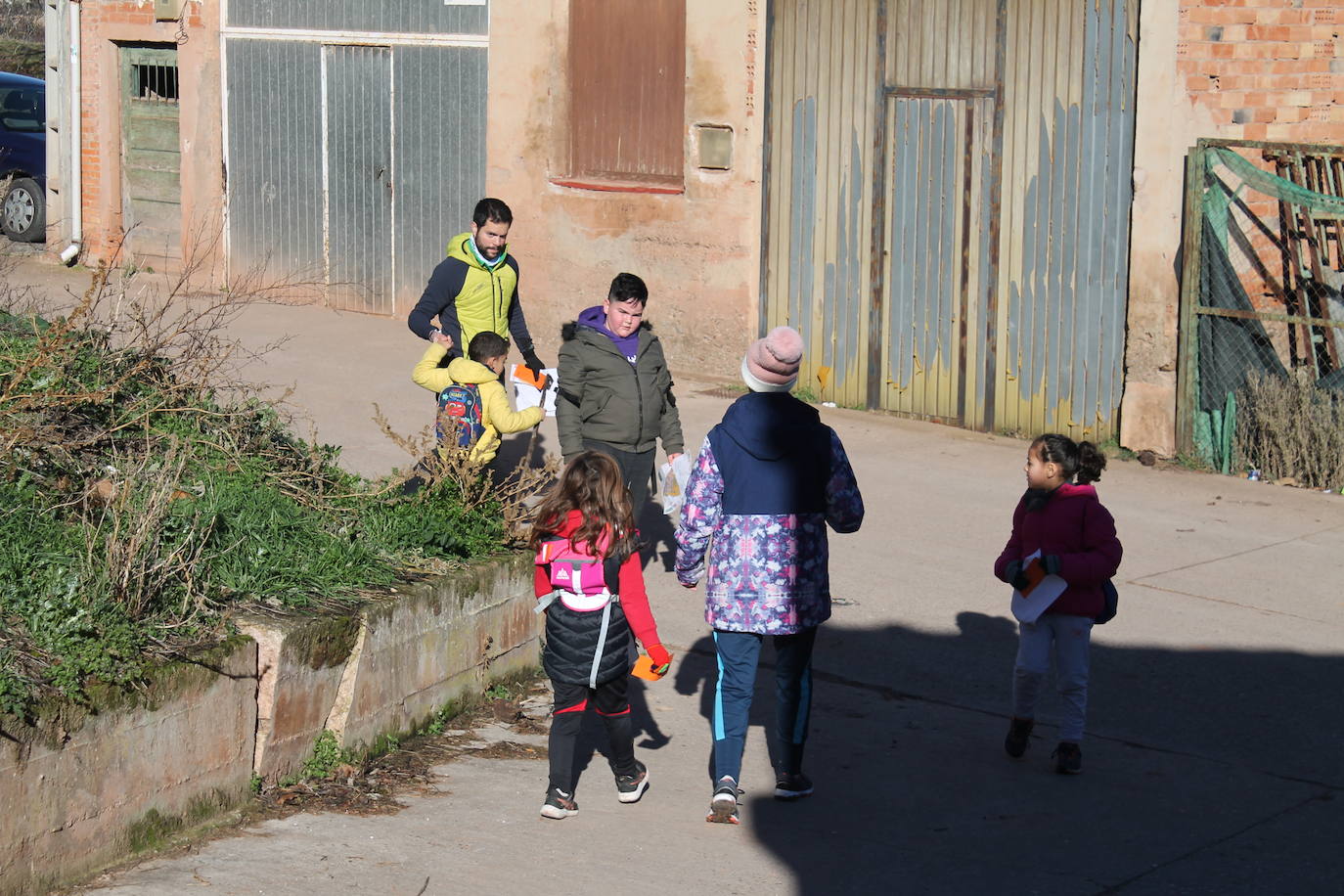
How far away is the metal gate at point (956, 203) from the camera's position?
10617 millimetres

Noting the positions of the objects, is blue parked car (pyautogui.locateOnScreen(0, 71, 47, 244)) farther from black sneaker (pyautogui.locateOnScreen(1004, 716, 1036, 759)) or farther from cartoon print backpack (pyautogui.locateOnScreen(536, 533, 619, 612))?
black sneaker (pyautogui.locateOnScreen(1004, 716, 1036, 759))

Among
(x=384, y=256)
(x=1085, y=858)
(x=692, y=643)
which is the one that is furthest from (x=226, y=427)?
(x=384, y=256)

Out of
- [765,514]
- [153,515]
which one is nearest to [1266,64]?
[765,514]

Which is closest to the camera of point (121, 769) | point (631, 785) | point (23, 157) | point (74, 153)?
point (121, 769)

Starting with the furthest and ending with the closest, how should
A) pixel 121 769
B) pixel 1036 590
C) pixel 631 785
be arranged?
pixel 1036 590 < pixel 631 785 < pixel 121 769

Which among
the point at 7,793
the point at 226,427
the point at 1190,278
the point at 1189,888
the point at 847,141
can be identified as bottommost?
the point at 1189,888

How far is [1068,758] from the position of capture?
558 cm

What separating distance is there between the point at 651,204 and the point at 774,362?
8.02 meters

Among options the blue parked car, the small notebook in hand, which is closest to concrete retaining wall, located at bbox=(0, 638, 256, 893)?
the small notebook in hand

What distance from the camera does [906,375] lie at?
11.7 metres

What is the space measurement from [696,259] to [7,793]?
9155 millimetres

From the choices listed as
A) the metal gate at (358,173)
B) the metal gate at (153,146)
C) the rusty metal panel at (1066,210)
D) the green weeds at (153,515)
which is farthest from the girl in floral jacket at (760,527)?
the metal gate at (153,146)

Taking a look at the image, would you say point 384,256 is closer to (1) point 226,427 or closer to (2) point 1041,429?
(2) point 1041,429

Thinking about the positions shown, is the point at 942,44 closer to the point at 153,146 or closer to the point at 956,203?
the point at 956,203
